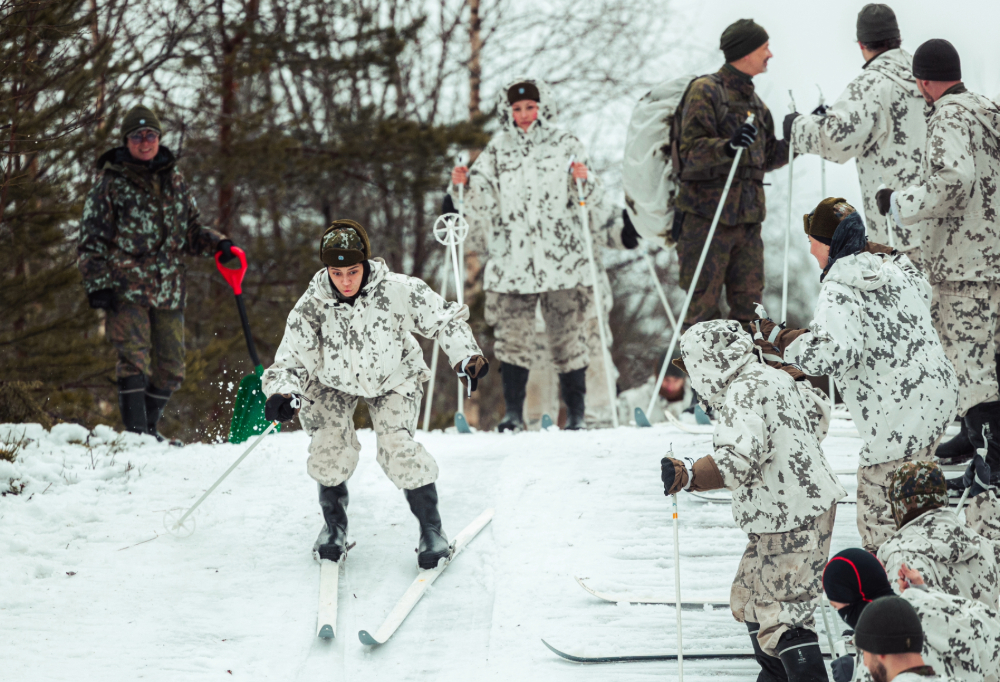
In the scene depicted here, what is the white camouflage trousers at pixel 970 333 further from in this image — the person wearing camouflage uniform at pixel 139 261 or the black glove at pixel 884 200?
the person wearing camouflage uniform at pixel 139 261

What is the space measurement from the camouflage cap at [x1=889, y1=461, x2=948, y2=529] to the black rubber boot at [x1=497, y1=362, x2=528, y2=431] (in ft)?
13.5

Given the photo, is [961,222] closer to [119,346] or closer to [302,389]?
[302,389]

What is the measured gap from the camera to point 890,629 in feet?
8.41

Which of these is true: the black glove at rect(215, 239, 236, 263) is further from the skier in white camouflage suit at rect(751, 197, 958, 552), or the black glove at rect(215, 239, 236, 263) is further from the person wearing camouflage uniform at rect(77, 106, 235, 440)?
the skier in white camouflage suit at rect(751, 197, 958, 552)

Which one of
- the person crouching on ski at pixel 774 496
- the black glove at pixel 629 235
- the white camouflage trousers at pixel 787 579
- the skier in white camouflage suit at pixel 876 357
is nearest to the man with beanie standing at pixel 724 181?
the black glove at pixel 629 235

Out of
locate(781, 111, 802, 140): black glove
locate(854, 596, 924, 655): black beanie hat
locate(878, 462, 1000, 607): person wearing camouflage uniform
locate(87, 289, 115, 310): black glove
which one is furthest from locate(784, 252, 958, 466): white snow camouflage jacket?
locate(87, 289, 115, 310): black glove

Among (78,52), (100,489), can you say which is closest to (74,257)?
(78,52)

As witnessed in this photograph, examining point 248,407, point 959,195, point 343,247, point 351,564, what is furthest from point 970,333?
point 248,407

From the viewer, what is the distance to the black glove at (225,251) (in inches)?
276

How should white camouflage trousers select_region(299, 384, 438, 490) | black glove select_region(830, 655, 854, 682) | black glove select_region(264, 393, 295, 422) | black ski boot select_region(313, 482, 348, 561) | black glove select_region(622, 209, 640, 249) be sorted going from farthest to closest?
black glove select_region(622, 209, 640, 249) → black ski boot select_region(313, 482, 348, 561) → white camouflage trousers select_region(299, 384, 438, 490) → black glove select_region(264, 393, 295, 422) → black glove select_region(830, 655, 854, 682)

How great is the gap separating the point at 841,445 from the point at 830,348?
273 cm

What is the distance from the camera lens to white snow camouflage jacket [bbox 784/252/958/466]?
12.4 ft

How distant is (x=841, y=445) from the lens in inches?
245

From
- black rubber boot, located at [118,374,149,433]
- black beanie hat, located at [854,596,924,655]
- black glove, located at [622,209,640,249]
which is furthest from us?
black glove, located at [622,209,640,249]
